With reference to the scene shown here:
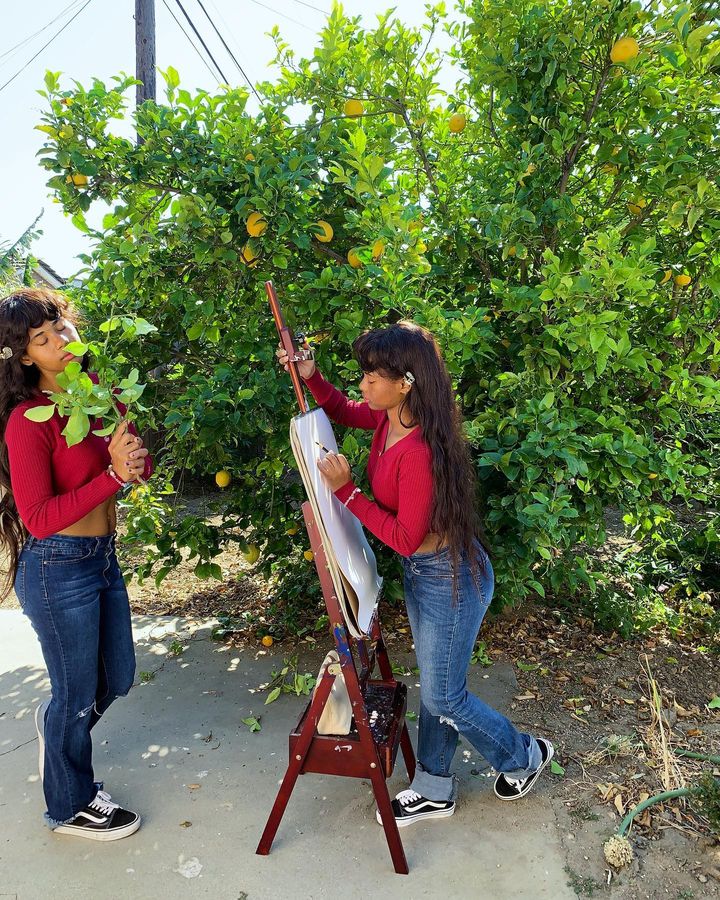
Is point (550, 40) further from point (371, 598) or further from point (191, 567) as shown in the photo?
point (191, 567)

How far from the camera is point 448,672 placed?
227 centimetres

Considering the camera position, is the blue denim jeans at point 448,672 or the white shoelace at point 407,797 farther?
the white shoelace at point 407,797

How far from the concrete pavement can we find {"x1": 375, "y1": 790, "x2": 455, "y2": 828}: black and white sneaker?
38mm

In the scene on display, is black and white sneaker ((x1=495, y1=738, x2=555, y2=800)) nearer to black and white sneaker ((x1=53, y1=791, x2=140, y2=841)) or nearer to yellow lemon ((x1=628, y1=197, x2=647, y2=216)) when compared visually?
black and white sneaker ((x1=53, y1=791, x2=140, y2=841))

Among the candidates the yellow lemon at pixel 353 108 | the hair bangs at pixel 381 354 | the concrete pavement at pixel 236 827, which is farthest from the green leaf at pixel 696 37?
the concrete pavement at pixel 236 827

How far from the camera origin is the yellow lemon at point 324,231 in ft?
9.19

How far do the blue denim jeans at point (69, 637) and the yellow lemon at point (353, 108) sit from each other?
2061mm

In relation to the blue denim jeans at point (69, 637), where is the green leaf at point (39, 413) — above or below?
above

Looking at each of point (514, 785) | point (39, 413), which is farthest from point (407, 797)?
point (39, 413)

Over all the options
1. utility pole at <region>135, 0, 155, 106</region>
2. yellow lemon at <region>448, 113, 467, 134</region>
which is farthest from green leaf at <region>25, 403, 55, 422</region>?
utility pole at <region>135, 0, 155, 106</region>

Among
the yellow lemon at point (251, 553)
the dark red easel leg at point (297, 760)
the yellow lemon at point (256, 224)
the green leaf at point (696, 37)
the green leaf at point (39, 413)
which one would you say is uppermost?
the green leaf at point (696, 37)

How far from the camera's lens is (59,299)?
2.31 metres

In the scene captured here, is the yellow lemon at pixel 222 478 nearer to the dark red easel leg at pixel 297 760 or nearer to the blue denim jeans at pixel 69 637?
the blue denim jeans at pixel 69 637

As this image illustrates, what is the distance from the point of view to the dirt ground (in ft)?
7.29
